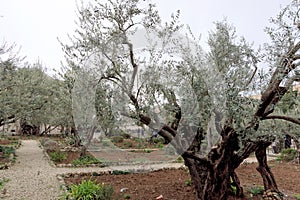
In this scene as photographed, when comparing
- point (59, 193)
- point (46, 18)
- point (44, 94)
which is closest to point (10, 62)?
point (44, 94)

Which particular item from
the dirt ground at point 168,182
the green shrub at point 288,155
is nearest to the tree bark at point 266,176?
the dirt ground at point 168,182

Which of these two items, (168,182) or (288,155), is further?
(288,155)

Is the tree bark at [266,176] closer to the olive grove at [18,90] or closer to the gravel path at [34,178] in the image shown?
the gravel path at [34,178]

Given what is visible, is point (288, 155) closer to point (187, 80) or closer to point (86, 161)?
point (86, 161)

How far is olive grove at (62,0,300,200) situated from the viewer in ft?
14.3

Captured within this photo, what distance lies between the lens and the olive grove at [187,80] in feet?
14.3

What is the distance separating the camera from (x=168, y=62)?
18.2ft

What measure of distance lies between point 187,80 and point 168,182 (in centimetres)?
383

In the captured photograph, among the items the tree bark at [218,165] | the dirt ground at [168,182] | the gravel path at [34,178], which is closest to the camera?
the tree bark at [218,165]

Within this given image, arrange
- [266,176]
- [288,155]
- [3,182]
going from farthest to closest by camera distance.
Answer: [288,155] < [3,182] < [266,176]

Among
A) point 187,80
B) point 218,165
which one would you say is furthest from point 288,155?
point 187,80

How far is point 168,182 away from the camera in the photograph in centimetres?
814

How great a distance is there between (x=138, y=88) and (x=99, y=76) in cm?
111

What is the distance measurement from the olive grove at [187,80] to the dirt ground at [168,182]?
1.43m
